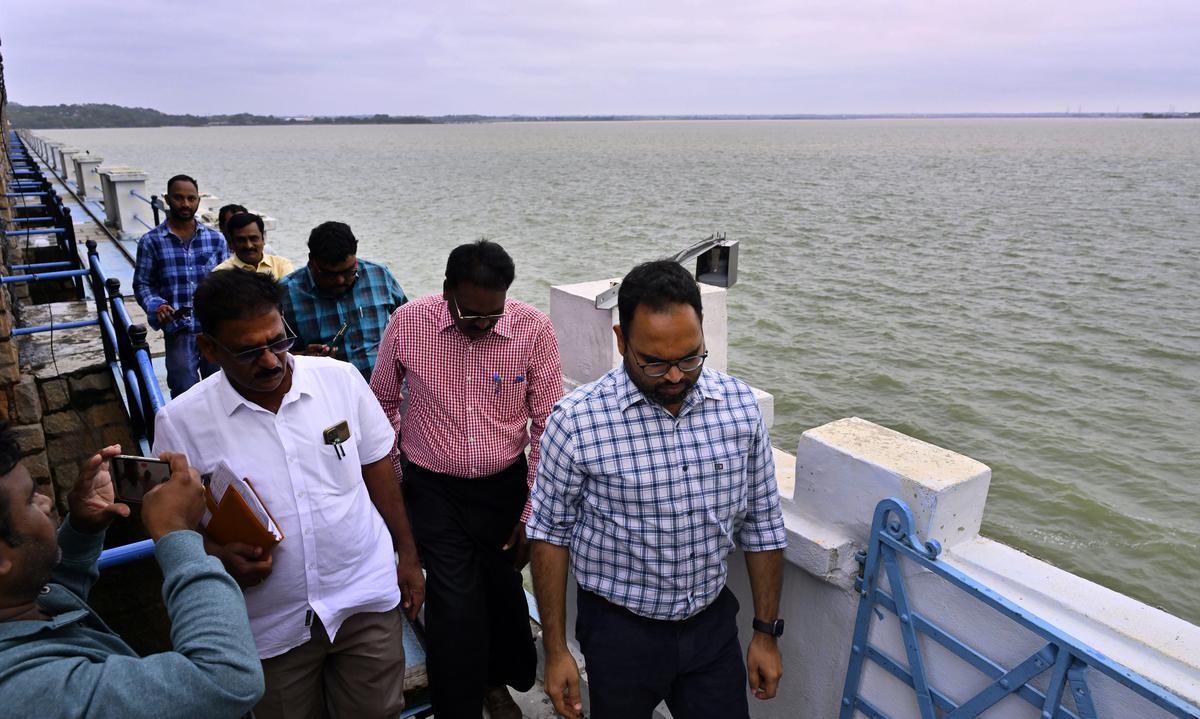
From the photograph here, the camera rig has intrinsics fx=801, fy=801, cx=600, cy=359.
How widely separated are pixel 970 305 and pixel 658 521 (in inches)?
763

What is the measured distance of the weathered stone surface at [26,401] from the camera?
16.1 ft

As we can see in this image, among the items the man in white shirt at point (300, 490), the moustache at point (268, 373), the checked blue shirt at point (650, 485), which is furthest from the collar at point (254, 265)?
the checked blue shirt at point (650, 485)

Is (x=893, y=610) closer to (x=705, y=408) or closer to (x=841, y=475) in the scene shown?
(x=841, y=475)

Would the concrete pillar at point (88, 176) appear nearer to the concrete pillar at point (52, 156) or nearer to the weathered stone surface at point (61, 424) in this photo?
the concrete pillar at point (52, 156)

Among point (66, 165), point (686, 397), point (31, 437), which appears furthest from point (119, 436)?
point (66, 165)

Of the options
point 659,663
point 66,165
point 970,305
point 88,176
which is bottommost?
point 970,305

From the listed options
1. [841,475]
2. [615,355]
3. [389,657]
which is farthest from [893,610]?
[615,355]

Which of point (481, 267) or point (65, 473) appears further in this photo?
point (65, 473)

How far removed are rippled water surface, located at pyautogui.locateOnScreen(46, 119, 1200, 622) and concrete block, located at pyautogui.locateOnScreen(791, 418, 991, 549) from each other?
8079 mm

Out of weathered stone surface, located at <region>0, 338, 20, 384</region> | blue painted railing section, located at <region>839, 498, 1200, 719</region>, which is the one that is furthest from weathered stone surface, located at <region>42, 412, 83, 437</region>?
blue painted railing section, located at <region>839, 498, 1200, 719</region>

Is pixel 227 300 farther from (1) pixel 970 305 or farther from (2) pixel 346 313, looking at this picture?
(1) pixel 970 305

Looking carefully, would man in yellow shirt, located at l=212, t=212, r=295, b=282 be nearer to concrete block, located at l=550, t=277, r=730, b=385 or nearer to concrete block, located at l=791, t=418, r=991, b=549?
concrete block, located at l=550, t=277, r=730, b=385

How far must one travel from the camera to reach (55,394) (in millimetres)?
5527

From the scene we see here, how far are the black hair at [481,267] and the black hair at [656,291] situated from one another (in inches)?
27.7
